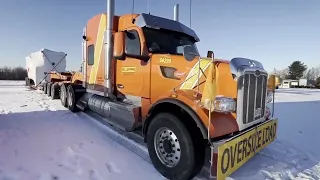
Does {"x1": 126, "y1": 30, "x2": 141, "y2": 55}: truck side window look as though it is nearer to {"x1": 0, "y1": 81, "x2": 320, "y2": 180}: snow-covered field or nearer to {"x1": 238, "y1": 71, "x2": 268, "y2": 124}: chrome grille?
{"x1": 0, "y1": 81, "x2": 320, "y2": 180}: snow-covered field

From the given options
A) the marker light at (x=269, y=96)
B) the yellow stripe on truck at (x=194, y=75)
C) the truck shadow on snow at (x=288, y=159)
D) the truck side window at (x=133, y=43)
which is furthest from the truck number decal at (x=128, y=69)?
the truck shadow on snow at (x=288, y=159)

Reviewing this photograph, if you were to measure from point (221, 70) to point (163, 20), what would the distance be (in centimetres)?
208

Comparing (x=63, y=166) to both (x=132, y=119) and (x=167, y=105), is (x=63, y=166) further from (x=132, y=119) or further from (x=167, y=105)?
(x=167, y=105)

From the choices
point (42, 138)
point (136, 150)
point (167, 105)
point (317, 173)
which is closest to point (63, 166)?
point (136, 150)

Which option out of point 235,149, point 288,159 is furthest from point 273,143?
point 235,149

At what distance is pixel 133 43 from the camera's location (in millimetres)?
4570

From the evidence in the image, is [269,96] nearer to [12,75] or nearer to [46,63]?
[46,63]

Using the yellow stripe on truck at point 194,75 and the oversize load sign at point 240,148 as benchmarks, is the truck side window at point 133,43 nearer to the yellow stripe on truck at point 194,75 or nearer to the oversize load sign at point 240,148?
the yellow stripe on truck at point 194,75

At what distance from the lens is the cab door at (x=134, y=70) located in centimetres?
442

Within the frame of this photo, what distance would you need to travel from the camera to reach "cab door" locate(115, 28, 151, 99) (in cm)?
442

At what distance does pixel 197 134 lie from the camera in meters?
3.06

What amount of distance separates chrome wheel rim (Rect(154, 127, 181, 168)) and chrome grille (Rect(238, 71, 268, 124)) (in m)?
1.07

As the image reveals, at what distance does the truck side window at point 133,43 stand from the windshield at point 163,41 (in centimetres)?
21

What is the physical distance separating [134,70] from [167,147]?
6.73 ft
